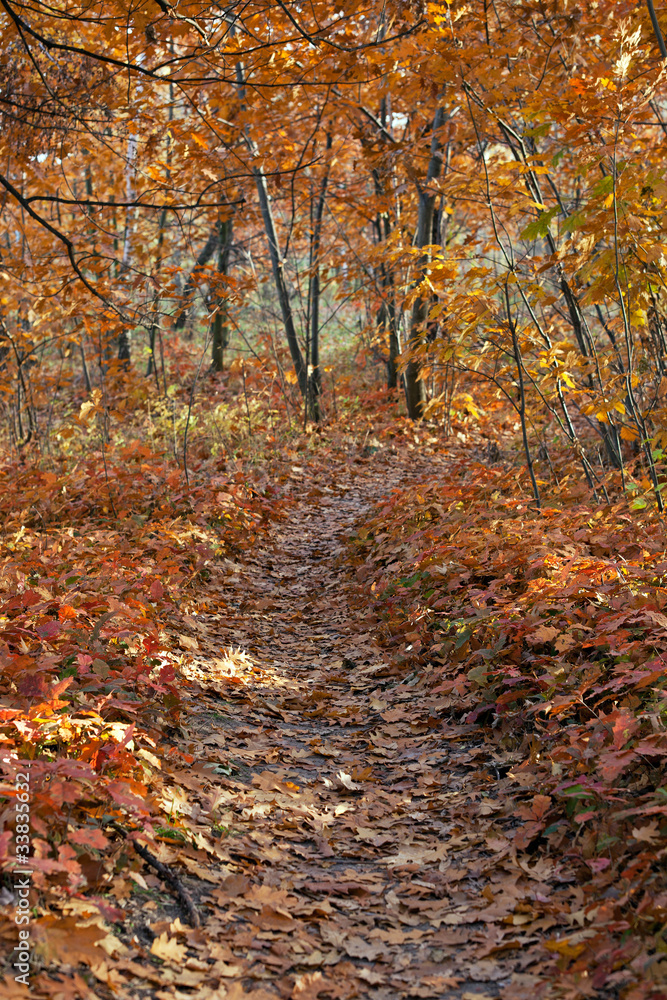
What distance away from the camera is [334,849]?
286cm

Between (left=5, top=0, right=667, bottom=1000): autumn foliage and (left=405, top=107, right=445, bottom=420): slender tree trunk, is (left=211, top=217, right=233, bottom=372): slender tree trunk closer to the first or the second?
(left=5, top=0, right=667, bottom=1000): autumn foliage

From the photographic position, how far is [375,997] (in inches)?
81.7

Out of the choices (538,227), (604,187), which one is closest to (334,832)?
(538,227)

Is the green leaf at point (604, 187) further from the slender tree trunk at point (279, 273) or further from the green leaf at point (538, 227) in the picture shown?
the slender tree trunk at point (279, 273)

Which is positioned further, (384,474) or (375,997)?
(384,474)

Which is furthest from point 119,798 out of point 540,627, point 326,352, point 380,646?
point 326,352

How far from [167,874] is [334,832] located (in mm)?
845

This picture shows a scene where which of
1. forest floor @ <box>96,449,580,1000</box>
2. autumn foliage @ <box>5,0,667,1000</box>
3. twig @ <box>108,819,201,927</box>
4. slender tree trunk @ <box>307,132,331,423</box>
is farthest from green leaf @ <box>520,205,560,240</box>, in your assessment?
slender tree trunk @ <box>307,132,331,423</box>

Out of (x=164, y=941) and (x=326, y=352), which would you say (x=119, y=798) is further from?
(x=326, y=352)

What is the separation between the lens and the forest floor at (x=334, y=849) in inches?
83.0

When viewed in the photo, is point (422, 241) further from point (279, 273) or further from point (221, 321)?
point (221, 321)

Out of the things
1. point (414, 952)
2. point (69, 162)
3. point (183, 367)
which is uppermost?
point (69, 162)

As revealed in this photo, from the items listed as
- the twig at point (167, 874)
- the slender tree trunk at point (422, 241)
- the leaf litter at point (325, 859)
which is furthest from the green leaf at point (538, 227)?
the slender tree trunk at point (422, 241)

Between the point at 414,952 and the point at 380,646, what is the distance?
8.69ft
